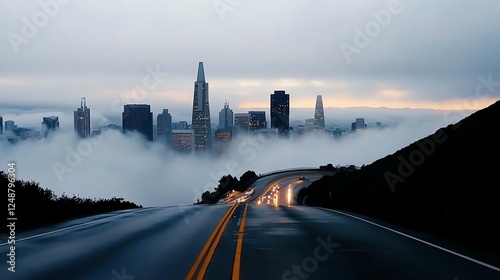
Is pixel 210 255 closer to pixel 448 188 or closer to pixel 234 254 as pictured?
pixel 234 254

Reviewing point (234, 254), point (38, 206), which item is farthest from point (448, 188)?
point (38, 206)

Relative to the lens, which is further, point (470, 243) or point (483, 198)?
point (483, 198)

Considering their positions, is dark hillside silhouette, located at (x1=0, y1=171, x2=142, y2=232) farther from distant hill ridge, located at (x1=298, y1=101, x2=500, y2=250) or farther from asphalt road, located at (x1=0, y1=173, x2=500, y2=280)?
distant hill ridge, located at (x1=298, y1=101, x2=500, y2=250)

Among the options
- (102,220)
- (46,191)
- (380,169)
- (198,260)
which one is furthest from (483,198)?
(380,169)

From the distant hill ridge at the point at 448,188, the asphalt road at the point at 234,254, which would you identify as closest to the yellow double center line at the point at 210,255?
the asphalt road at the point at 234,254

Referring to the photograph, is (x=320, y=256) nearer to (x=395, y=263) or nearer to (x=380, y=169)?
(x=395, y=263)

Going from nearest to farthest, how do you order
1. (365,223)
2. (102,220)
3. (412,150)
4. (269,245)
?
(269,245)
(365,223)
(102,220)
(412,150)
